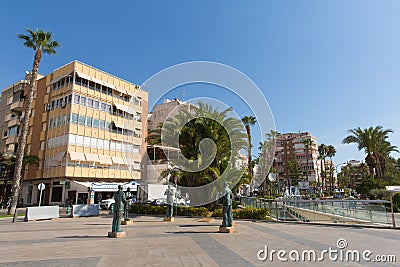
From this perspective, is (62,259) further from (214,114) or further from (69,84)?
(69,84)

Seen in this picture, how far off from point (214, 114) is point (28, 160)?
981 inches

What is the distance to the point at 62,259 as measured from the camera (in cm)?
675

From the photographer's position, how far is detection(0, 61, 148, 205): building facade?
1357 inches

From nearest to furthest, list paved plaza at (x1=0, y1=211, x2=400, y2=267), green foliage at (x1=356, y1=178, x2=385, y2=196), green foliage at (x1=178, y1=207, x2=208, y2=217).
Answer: paved plaza at (x1=0, y1=211, x2=400, y2=267)
green foliage at (x1=178, y1=207, x2=208, y2=217)
green foliage at (x1=356, y1=178, x2=385, y2=196)

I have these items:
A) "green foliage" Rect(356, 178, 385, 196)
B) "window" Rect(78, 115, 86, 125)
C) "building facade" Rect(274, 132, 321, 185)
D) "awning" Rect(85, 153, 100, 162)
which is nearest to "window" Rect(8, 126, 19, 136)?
"window" Rect(78, 115, 86, 125)

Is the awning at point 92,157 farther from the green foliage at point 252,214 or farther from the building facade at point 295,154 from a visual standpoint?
the building facade at point 295,154

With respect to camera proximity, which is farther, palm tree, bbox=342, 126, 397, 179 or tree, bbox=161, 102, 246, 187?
palm tree, bbox=342, 126, 397, 179

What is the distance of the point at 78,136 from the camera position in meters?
35.2

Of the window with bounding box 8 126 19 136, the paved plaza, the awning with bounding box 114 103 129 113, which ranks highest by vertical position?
the awning with bounding box 114 103 129 113

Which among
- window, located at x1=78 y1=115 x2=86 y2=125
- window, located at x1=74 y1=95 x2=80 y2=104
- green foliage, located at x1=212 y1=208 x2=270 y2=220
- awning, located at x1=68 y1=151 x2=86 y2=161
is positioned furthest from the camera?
window, located at x1=74 y1=95 x2=80 y2=104

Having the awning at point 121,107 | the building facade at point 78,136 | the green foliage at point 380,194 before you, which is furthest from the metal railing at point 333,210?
the awning at point 121,107

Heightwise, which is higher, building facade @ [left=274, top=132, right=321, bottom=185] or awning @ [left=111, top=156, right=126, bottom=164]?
building facade @ [left=274, top=132, right=321, bottom=185]

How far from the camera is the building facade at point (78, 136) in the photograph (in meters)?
34.5

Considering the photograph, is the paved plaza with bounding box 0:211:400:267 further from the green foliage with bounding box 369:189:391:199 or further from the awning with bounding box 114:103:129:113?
the awning with bounding box 114:103:129:113
